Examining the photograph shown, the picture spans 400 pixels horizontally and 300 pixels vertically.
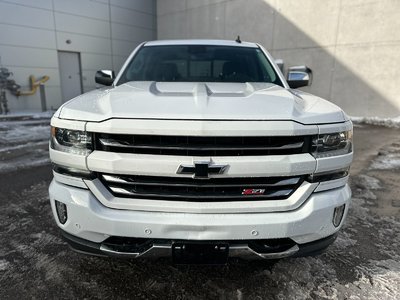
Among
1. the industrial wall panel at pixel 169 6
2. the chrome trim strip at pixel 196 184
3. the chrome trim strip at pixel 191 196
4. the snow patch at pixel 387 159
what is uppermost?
the industrial wall panel at pixel 169 6

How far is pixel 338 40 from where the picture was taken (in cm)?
1121

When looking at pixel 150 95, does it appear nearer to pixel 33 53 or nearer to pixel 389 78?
pixel 389 78

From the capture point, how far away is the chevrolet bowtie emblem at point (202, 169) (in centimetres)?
173

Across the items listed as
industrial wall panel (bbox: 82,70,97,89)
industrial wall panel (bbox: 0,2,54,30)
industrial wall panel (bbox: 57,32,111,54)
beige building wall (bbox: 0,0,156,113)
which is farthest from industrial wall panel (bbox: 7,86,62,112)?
industrial wall panel (bbox: 0,2,54,30)

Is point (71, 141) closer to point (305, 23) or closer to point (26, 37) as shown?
point (305, 23)

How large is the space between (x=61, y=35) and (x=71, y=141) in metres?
13.9

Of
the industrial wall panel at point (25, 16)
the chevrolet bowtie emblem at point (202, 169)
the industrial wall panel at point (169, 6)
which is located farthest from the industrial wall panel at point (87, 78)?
the chevrolet bowtie emblem at point (202, 169)

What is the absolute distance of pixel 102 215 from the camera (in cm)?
179

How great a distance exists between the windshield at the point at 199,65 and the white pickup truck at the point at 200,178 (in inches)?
49.2

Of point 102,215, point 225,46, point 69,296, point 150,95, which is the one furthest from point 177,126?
point 225,46

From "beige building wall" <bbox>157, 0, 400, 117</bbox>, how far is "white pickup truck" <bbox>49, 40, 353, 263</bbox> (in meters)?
10.4

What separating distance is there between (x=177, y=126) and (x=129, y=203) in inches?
21.7

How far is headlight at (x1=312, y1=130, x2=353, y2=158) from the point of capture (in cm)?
185

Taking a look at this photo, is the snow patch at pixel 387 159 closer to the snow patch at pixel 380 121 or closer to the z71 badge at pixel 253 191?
the snow patch at pixel 380 121
